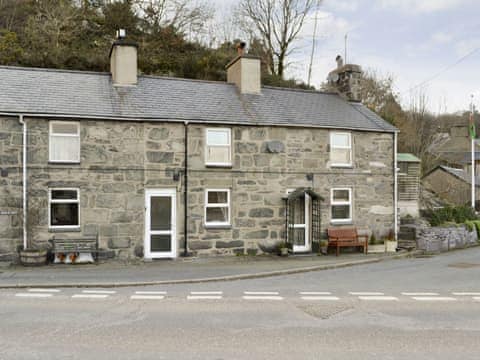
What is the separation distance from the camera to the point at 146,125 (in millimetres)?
16203

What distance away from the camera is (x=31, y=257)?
47.4 feet

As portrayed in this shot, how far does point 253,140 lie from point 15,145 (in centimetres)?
803

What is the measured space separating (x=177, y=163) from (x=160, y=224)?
86.8 inches

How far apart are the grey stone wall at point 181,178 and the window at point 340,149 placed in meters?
0.25

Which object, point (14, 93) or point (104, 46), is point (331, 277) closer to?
point (14, 93)

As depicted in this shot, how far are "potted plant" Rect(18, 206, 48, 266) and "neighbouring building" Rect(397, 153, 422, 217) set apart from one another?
1572cm

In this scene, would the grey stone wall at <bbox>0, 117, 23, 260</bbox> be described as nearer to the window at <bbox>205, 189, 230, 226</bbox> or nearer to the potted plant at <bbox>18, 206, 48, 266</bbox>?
the potted plant at <bbox>18, 206, 48, 266</bbox>

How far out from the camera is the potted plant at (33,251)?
14445mm

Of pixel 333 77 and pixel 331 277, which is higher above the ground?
pixel 333 77

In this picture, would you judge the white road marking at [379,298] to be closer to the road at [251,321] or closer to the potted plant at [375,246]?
the road at [251,321]

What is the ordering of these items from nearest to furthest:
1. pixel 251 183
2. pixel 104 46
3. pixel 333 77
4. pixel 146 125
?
1. pixel 146 125
2. pixel 251 183
3. pixel 333 77
4. pixel 104 46

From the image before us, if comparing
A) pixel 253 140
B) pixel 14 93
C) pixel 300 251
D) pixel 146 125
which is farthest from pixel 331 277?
pixel 14 93

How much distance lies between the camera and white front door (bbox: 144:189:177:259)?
16219mm

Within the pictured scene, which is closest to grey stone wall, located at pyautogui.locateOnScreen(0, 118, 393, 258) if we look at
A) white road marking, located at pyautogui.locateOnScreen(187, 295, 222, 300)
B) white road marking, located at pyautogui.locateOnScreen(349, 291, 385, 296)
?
white road marking, located at pyautogui.locateOnScreen(187, 295, 222, 300)
